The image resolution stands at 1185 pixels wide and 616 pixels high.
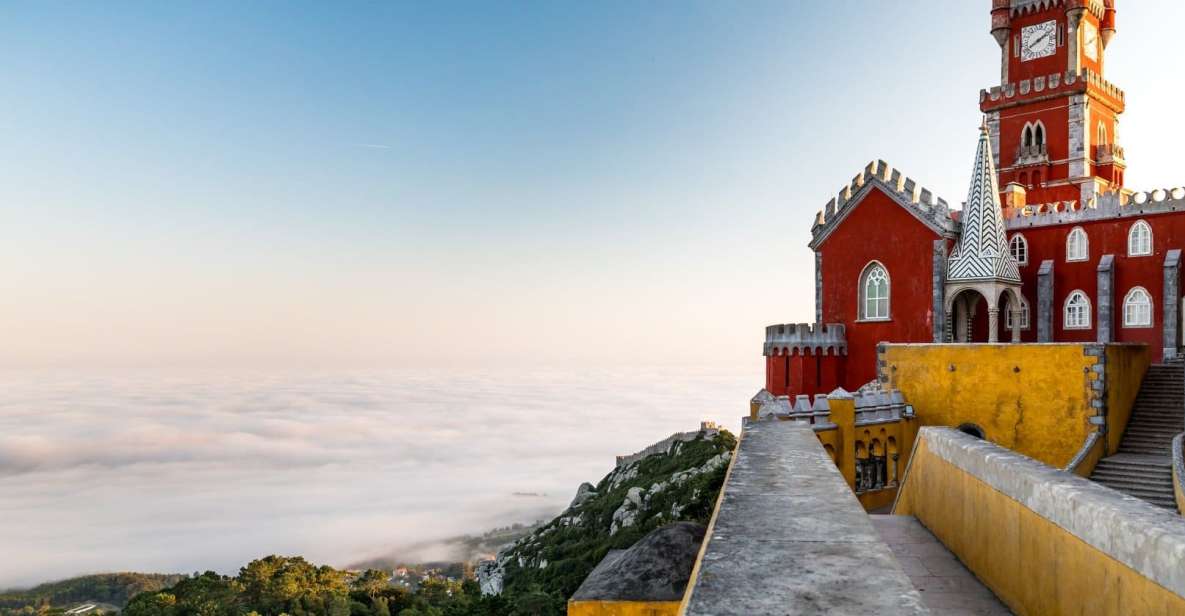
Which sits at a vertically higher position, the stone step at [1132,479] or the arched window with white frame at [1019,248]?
the arched window with white frame at [1019,248]

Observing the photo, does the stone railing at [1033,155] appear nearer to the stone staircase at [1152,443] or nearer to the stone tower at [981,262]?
the stone tower at [981,262]

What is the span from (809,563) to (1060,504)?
2168 millimetres

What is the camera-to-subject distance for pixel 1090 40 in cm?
3616

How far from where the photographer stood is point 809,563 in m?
4.08

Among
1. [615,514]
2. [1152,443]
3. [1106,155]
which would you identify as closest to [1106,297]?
[1152,443]

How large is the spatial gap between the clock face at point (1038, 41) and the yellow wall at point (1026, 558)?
35197 mm

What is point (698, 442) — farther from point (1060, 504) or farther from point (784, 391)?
point (1060, 504)

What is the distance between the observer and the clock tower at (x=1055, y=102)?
34.4m

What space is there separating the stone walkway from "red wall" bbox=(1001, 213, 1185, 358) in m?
21.1

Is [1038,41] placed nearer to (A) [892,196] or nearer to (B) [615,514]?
(A) [892,196]

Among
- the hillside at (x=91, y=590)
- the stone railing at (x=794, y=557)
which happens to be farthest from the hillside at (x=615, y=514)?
the hillside at (x=91, y=590)

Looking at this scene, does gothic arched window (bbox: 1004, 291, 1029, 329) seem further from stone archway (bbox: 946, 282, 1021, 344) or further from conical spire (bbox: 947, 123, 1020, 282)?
conical spire (bbox: 947, 123, 1020, 282)

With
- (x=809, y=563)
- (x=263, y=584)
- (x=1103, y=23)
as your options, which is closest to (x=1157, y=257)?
(x=1103, y=23)

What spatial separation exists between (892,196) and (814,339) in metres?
5.78
